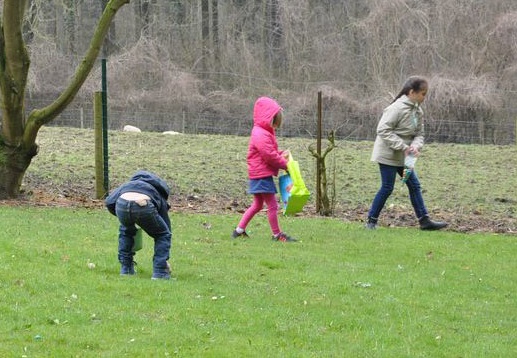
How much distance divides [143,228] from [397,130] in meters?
4.65

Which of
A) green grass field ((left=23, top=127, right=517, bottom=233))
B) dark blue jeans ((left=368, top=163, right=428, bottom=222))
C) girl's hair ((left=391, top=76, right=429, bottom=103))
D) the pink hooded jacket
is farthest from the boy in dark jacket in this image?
green grass field ((left=23, top=127, right=517, bottom=233))

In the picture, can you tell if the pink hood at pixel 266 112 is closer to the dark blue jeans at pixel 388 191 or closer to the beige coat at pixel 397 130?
the beige coat at pixel 397 130

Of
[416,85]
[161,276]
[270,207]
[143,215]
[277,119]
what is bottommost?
[161,276]

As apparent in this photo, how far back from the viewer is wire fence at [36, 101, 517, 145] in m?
23.8

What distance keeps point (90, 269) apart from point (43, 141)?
12.6 metres

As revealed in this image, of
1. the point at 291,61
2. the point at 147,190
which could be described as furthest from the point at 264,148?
the point at 291,61

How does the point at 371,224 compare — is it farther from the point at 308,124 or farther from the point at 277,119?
the point at 308,124

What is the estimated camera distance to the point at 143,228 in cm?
725

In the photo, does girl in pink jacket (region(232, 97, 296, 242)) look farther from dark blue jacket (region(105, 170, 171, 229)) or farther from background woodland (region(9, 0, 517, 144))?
background woodland (region(9, 0, 517, 144))

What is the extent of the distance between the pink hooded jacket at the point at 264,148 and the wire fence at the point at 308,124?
1362 cm

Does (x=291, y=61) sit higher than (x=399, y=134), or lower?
higher

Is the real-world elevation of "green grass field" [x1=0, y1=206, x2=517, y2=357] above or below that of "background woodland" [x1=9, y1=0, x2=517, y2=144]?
below

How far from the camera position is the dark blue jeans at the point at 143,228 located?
7.07 metres

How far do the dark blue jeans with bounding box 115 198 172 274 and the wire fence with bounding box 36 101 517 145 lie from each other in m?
16.2
